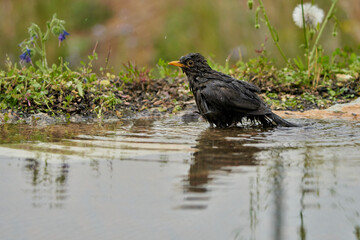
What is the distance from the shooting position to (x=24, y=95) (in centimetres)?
555

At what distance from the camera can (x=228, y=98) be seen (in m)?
5.02

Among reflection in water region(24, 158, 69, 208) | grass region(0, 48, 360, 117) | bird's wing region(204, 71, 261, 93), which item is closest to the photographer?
reflection in water region(24, 158, 69, 208)

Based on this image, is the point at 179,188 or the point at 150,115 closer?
the point at 179,188

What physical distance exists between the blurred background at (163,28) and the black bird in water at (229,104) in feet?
11.1

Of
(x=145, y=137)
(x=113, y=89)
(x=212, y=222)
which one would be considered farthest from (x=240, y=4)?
(x=212, y=222)

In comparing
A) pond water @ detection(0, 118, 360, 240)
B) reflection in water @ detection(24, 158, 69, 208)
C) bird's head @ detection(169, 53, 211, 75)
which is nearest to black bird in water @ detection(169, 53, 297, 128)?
bird's head @ detection(169, 53, 211, 75)

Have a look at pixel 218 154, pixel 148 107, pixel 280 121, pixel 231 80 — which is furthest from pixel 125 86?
pixel 218 154

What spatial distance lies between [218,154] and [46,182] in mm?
1179

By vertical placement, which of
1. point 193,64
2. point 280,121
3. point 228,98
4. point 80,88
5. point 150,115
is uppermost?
point 193,64

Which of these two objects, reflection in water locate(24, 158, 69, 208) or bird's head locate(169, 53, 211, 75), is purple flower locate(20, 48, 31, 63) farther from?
reflection in water locate(24, 158, 69, 208)

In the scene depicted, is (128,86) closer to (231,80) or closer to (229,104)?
(231,80)

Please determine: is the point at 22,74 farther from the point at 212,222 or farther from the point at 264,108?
the point at 212,222

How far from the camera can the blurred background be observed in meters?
10.5

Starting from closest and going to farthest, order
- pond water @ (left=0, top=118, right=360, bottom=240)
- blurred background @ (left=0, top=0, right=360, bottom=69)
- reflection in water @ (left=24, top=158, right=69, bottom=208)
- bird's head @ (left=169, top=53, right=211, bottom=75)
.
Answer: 1. pond water @ (left=0, top=118, right=360, bottom=240)
2. reflection in water @ (left=24, top=158, right=69, bottom=208)
3. bird's head @ (left=169, top=53, right=211, bottom=75)
4. blurred background @ (left=0, top=0, right=360, bottom=69)
